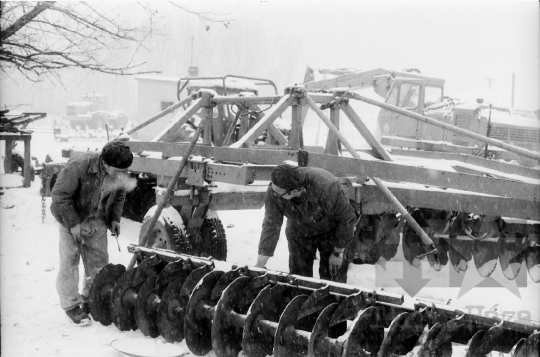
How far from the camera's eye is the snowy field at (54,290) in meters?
4.57

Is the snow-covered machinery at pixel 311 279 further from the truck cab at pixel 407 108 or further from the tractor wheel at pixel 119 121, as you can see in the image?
the tractor wheel at pixel 119 121

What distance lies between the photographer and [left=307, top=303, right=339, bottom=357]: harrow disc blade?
3652mm

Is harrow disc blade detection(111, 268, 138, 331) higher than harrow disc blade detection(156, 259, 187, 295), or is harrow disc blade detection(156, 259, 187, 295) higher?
harrow disc blade detection(156, 259, 187, 295)

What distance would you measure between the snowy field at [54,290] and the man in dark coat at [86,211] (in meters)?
0.30

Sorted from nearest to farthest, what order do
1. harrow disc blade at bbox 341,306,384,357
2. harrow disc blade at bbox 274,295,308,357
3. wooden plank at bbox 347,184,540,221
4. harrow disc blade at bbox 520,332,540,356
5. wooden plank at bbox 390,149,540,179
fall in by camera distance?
harrow disc blade at bbox 520,332,540,356 < harrow disc blade at bbox 341,306,384,357 < harrow disc blade at bbox 274,295,308,357 < wooden plank at bbox 347,184,540,221 < wooden plank at bbox 390,149,540,179

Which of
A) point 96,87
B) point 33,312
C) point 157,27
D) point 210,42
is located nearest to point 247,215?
point 157,27

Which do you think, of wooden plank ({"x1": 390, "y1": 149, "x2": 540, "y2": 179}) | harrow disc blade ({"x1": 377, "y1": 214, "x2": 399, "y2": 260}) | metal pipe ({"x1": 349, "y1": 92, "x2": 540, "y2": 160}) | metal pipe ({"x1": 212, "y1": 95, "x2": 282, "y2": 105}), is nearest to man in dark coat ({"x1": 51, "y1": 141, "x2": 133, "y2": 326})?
metal pipe ({"x1": 212, "y1": 95, "x2": 282, "y2": 105})

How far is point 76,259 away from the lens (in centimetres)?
501

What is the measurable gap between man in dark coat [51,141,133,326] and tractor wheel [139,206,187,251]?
1.09m

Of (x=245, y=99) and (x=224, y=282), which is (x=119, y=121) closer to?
(x=245, y=99)

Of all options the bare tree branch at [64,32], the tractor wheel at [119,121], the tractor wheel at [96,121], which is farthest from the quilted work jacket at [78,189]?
the tractor wheel at [96,121]

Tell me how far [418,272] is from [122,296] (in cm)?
412

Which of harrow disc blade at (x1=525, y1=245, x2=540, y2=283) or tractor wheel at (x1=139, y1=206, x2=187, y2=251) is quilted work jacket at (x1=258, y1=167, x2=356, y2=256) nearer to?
tractor wheel at (x1=139, y1=206, x2=187, y2=251)

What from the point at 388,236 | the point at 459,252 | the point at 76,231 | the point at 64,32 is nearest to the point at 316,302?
the point at 76,231
